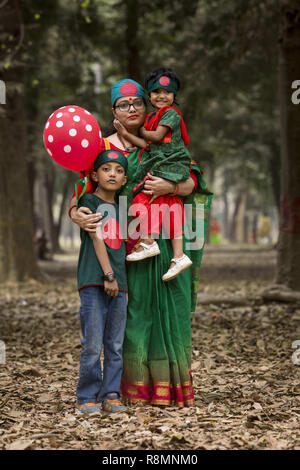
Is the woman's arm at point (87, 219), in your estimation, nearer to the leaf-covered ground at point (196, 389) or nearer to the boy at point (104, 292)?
the boy at point (104, 292)

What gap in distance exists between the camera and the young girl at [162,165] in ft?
13.9

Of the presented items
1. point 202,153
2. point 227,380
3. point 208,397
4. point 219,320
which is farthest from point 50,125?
Answer: point 202,153

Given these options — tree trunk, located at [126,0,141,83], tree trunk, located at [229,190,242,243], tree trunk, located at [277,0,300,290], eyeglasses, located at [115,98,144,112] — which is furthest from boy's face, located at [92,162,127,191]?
tree trunk, located at [229,190,242,243]

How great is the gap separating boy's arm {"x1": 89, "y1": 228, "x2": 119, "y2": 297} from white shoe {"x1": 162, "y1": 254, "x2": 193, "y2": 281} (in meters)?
0.37

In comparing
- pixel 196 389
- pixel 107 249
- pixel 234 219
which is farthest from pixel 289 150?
pixel 234 219

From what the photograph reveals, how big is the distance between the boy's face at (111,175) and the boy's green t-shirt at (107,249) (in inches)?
5.3

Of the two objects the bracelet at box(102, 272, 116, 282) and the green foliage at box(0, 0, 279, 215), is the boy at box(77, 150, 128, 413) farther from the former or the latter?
the green foliage at box(0, 0, 279, 215)

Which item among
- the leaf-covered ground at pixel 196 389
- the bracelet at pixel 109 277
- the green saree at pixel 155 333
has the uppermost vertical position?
the bracelet at pixel 109 277

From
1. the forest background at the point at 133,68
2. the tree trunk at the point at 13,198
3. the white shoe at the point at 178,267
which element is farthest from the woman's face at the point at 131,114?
the tree trunk at the point at 13,198

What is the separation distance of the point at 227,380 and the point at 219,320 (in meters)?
2.75

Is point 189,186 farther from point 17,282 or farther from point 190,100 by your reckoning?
point 190,100

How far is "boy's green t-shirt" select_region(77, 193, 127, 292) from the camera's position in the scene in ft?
13.7

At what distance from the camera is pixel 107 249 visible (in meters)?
4.21

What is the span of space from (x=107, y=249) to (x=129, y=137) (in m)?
0.83
